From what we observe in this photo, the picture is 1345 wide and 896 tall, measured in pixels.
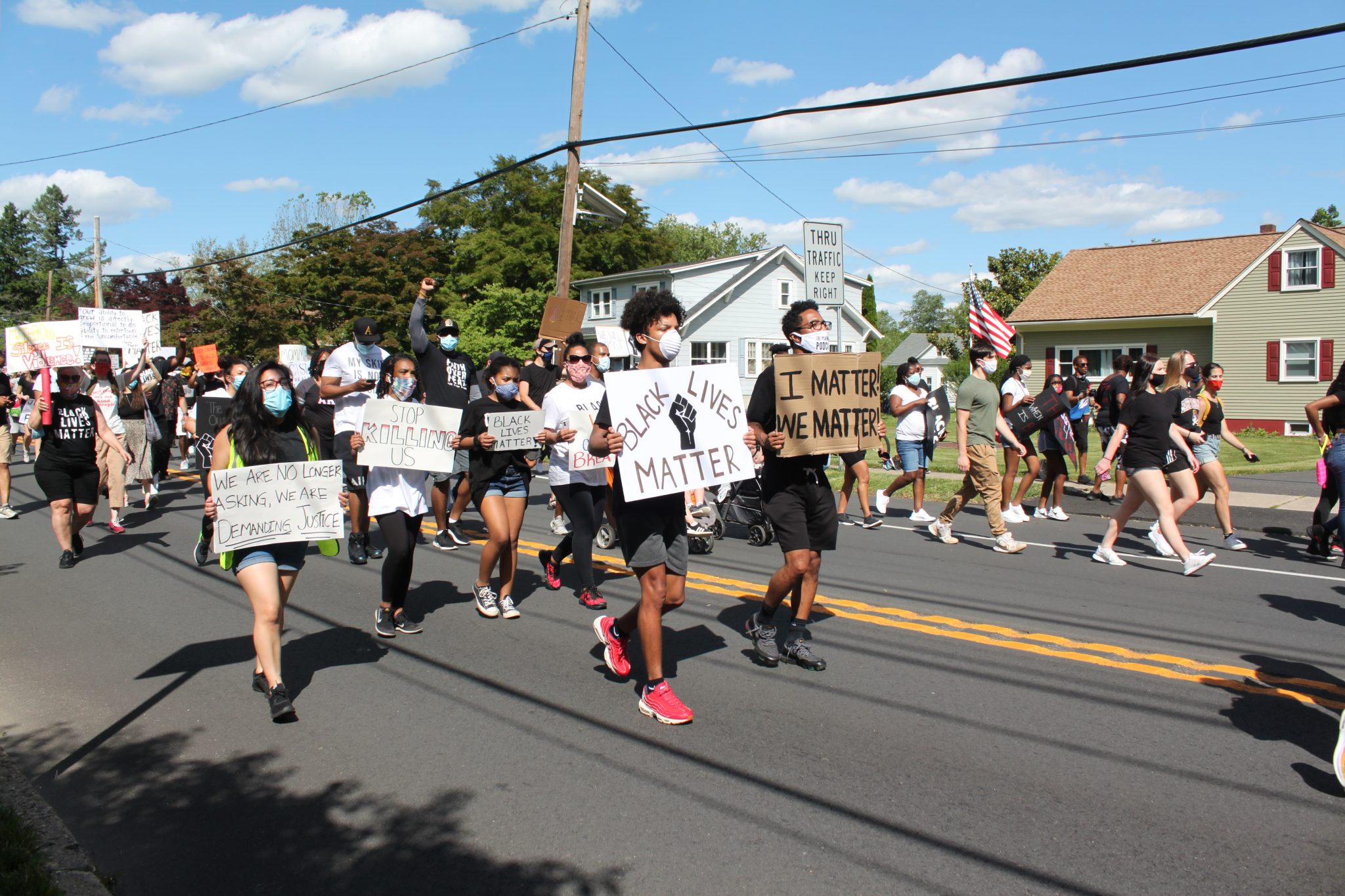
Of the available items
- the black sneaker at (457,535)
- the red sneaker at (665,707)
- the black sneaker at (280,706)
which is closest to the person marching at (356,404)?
the black sneaker at (457,535)

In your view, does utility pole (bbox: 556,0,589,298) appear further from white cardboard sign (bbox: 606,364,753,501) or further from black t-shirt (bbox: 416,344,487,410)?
white cardboard sign (bbox: 606,364,753,501)

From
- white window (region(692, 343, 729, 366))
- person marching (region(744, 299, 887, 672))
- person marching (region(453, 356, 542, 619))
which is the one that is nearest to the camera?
person marching (region(744, 299, 887, 672))

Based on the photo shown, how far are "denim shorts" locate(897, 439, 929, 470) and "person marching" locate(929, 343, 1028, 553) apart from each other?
1.35 m

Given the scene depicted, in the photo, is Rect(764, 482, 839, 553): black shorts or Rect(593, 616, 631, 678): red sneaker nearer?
Rect(593, 616, 631, 678): red sneaker

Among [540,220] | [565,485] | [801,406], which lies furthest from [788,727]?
[540,220]

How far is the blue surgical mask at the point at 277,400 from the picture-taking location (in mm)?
5258

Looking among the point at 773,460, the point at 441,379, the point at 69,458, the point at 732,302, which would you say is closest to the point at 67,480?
the point at 69,458

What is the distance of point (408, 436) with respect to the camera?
670cm

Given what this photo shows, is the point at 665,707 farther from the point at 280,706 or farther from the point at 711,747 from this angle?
the point at 280,706

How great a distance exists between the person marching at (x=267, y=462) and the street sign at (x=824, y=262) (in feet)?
29.1

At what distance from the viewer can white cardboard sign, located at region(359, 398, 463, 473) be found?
6.57m

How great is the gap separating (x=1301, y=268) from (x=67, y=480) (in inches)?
1374

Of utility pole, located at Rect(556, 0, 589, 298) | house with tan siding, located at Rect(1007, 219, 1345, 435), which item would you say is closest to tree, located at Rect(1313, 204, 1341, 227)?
house with tan siding, located at Rect(1007, 219, 1345, 435)

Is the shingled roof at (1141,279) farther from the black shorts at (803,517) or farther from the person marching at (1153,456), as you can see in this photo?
the black shorts at (803,517)
